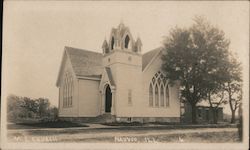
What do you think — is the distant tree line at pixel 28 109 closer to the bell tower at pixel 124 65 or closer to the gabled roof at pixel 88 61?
the gabled roof at pixel 88 61

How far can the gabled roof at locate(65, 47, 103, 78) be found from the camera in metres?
7.79

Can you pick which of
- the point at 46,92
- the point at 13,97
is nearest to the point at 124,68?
the point at 46,92

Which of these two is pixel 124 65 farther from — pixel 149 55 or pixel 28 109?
pixel 28 109

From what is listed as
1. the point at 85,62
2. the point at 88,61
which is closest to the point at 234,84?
the point at 88,61

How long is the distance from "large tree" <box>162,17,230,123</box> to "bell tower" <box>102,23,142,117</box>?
0.59 metres

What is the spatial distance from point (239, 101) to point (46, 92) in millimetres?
3632

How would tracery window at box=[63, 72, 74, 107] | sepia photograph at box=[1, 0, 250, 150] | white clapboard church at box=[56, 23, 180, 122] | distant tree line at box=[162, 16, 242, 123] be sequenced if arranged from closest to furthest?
sepia photograph at box=[1, 0, 250, 150] → distant tree line at box=[162, 16, 242, 123] → white clapboard church at box=[56, 23, 180, 122] → tracery window at box=[63, 72, 74, 107]

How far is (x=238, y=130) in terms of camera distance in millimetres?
6977

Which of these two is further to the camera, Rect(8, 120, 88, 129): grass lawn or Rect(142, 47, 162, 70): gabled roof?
Rect(142, 47, 162, 70): gabled roof

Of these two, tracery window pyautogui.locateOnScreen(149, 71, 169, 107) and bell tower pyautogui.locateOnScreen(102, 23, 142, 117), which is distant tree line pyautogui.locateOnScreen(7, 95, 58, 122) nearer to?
bell tower pyautogui.locateOnScreen(102, 23, 142, 117)

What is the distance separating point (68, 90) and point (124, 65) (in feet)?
4.23

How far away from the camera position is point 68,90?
820 cm

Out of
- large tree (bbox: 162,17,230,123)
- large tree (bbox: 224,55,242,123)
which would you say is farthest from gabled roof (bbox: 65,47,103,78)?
large tree (bbox: 224,55,242,123)

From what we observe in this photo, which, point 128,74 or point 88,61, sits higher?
point 88,61
